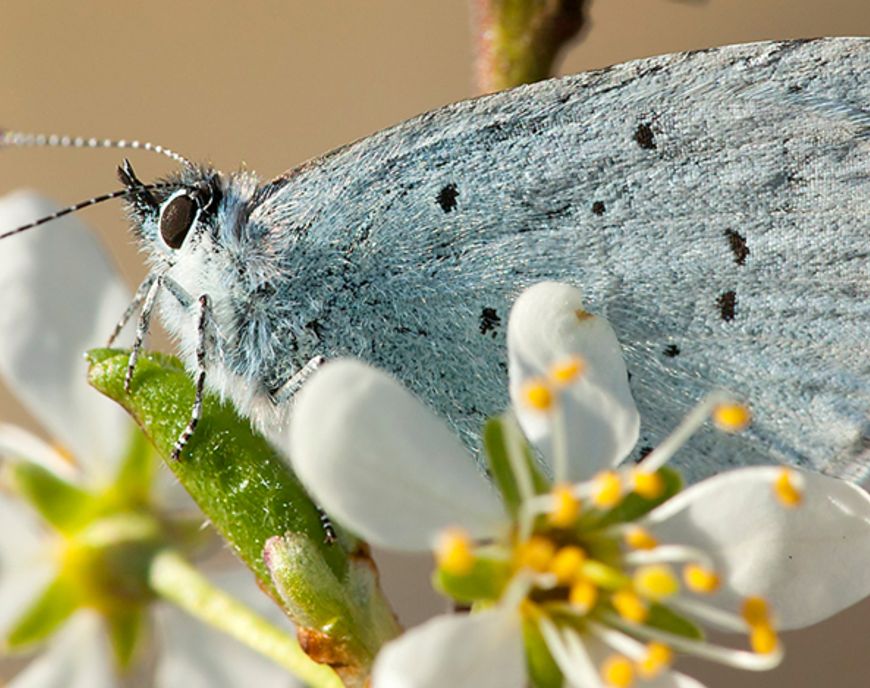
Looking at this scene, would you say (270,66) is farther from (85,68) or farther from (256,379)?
(256,379)

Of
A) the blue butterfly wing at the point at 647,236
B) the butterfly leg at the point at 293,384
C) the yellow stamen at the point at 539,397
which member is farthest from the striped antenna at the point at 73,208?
the yellow stamen at the point at 539,397

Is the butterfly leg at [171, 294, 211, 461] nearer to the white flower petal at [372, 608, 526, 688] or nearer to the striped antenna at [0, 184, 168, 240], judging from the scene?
the striped antenna at [0, 184, 168, 240]

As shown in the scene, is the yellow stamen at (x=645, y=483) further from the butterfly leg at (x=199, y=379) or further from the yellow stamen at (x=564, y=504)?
the butterfly leg at (x=199, y=379)

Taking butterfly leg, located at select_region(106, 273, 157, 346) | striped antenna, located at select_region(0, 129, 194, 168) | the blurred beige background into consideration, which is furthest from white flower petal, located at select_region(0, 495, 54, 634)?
the blurred beige background

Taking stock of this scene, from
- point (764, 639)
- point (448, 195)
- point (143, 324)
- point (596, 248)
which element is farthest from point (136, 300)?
point (764, 639)

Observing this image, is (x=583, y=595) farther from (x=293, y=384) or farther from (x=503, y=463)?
(x=293, y=384)

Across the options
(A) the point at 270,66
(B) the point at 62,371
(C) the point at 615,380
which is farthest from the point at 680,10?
(C) the point at 615,380
